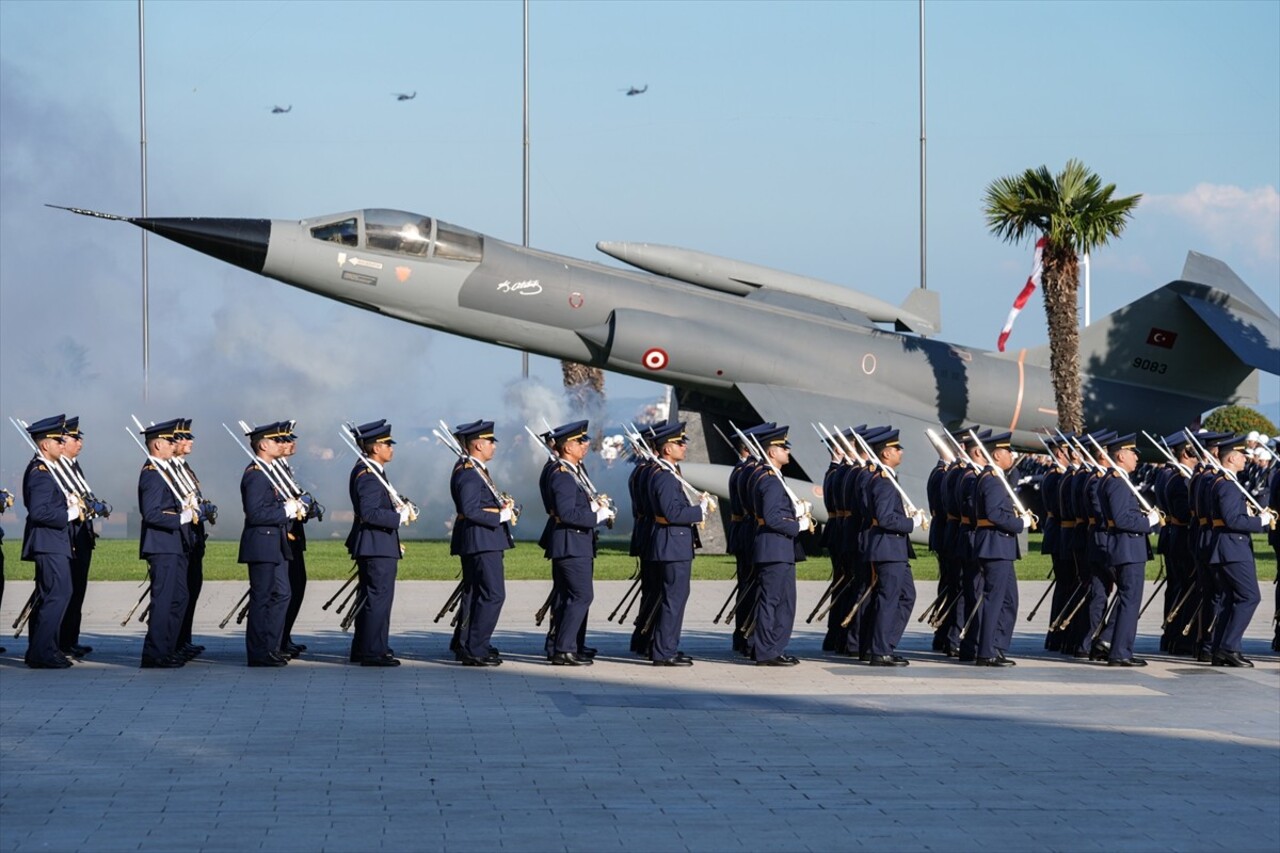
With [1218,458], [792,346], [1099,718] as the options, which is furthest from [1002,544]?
[792,346]

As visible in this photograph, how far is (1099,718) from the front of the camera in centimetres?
1027

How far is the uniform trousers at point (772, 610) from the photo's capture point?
1278 centimetres

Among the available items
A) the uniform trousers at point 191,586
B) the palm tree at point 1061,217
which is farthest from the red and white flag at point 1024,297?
the uniform trousers at point 191,586

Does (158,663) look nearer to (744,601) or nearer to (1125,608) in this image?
(744,601)

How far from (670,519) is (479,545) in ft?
4.68

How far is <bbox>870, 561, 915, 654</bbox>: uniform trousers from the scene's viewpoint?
12.9 m

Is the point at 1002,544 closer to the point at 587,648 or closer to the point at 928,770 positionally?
the point at 587,648

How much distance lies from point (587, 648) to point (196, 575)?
10.00ft

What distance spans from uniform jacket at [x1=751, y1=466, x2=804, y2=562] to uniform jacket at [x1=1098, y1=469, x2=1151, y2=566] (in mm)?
2315

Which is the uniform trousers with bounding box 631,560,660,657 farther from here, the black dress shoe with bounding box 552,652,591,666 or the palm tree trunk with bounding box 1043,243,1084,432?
the palm tree trunk with bounding box 1043,243,1084,432

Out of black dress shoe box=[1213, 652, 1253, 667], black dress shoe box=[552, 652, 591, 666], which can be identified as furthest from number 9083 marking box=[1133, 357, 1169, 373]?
black dress shoe box=[552, 652, 591, 666]

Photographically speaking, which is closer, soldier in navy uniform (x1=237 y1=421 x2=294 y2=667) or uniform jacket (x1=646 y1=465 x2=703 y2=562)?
soldier in navy uniform (x1=237 y1=421 x2=294 y2=667)
